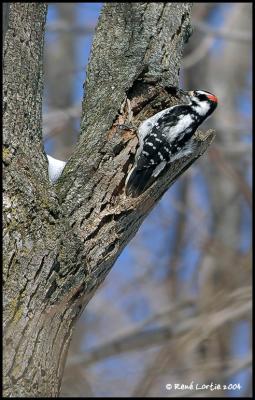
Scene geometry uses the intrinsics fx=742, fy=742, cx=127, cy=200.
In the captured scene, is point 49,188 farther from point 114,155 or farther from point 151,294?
point 151,294


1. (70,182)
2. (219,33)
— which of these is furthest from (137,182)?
(219,33)

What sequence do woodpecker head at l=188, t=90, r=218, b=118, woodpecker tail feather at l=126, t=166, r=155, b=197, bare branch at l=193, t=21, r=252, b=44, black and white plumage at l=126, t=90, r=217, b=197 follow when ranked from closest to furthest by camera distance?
woodpecker tail feather at l=126, t=166, r=155, b=197 < black and white plumage at l=126, t=90, r=217, b=197 < woodpecker head at l=188, t=90, r=218, b=118 < bare branch at l=193, t=21, r=252, b=44

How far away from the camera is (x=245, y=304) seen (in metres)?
8.26

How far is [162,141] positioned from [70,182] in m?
1.30

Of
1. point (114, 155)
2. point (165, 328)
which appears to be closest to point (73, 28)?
point (165, 328)

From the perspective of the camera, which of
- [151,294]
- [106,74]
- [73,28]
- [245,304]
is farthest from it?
[151,294]

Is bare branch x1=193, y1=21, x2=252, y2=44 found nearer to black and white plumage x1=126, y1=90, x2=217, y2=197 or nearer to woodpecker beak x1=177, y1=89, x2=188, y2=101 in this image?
black and white plumage x1=126, y1=90, x2=217, y2=197

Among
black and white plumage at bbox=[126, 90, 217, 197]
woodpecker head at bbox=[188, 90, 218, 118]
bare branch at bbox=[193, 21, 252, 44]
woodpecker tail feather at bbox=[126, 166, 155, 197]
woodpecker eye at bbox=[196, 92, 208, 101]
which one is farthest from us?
bare branch at bbox=[193, 21, 252, 44]

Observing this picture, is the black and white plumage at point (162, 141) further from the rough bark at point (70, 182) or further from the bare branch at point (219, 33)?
the bare branch at point (219, 33)

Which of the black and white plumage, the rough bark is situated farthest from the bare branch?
the rough bark

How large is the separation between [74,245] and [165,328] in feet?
21.1

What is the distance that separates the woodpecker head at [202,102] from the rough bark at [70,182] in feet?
3.14

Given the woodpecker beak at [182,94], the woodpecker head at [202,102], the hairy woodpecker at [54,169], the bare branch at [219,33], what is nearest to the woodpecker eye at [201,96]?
the woodpecker head at [202,102]

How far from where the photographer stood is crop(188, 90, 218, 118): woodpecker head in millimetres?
5652
